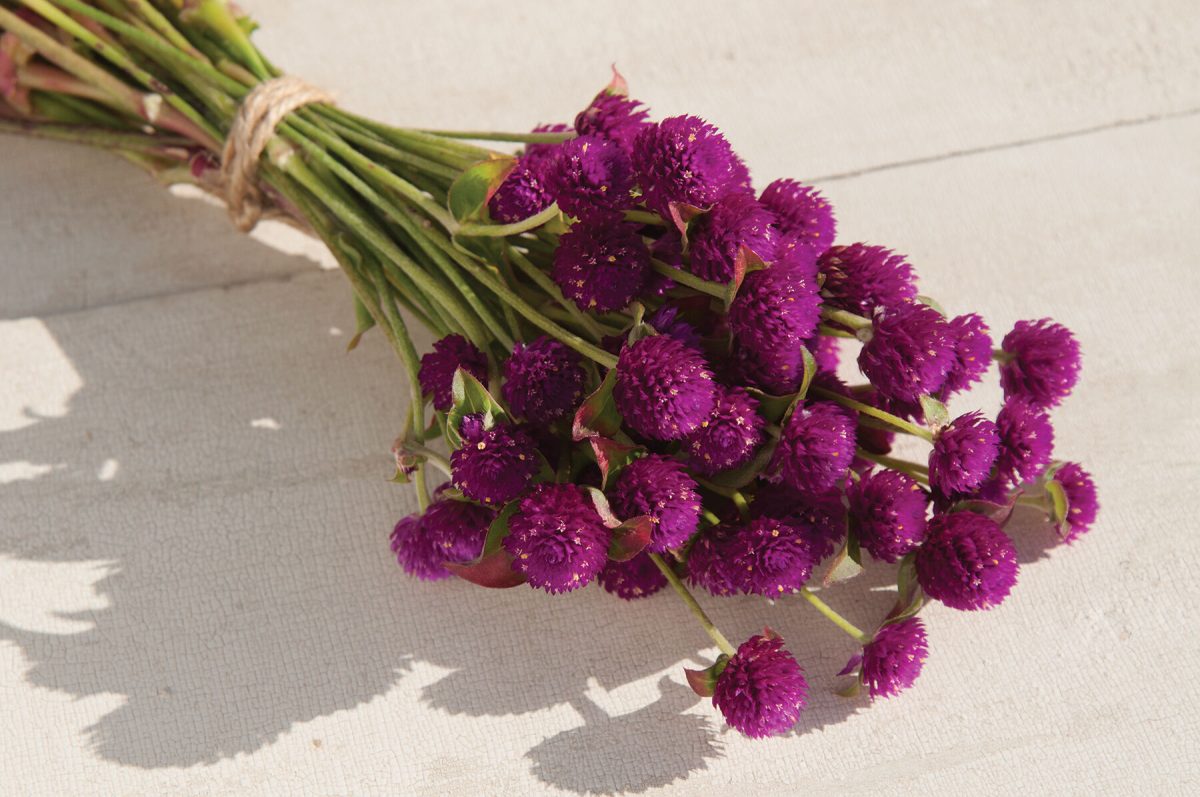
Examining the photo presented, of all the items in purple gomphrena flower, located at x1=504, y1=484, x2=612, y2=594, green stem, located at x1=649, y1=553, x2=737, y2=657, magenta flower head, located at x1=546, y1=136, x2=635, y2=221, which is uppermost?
magenta flower head, located at x1=546, y1=136, x2=635, y2=221

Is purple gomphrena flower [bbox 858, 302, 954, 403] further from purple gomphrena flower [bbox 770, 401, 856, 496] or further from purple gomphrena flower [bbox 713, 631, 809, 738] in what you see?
purple gomphrena flower [bbox 713, 631, 809, 738]

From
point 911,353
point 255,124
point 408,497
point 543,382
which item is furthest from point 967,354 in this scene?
point 255,124

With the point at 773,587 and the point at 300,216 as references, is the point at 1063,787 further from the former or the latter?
the point at 300,216

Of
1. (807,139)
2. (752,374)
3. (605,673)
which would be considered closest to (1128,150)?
(807,139)

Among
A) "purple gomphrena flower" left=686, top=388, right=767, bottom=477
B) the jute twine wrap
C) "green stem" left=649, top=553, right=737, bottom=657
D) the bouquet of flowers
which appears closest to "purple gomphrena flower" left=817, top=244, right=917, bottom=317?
the bouquet of flowers

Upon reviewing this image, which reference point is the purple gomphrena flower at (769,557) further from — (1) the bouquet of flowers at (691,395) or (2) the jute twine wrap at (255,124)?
(2) the jute twine wrap at (255,124)

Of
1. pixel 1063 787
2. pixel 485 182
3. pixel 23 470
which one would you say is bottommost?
pixel 1063 787

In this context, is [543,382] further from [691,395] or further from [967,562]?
[967,562]
